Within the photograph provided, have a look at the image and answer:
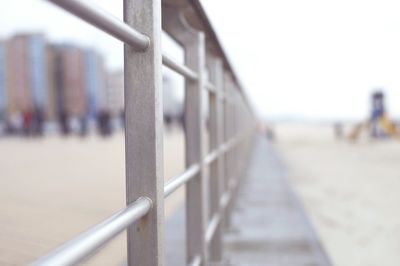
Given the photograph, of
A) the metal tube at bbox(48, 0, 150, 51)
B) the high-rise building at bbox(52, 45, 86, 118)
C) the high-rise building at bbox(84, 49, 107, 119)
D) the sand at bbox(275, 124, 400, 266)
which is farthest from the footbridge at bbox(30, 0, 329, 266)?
the high-rise building at bbox(84, 49, 107, 119)

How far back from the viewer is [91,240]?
76 cm

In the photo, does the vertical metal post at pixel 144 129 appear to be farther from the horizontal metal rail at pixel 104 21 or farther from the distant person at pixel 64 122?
the distant person at pixel 64 122

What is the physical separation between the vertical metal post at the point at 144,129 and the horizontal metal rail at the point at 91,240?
2.9 inches

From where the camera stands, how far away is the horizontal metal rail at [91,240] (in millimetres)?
654

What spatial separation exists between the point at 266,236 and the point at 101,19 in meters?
2.76

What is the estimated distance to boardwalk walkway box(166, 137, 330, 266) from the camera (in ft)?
9.10

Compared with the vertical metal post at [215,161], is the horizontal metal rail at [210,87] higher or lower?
higher

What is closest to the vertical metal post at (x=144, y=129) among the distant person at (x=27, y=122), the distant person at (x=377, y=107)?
the distant person at (x=377, y=107)

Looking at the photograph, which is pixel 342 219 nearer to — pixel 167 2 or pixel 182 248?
pixel 182 248

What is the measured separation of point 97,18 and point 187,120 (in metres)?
1.18

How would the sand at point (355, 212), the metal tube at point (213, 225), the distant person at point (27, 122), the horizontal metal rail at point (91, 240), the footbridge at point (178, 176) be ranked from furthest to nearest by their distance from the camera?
the distant person at point (27, 122), the sand at point (355, 212), the metal tube at point (213, 225), the footbridge at point (178, 176), the horizontal metal rail at point (91, 240)

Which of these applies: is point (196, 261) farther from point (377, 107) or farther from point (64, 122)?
point (64, 122)

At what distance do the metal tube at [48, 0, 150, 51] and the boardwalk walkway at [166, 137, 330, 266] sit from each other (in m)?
1.67

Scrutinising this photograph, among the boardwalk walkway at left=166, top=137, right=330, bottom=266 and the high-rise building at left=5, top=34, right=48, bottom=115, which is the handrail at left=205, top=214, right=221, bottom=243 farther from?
the high-rise building at left=5, top=34, right=48, bottom=115
